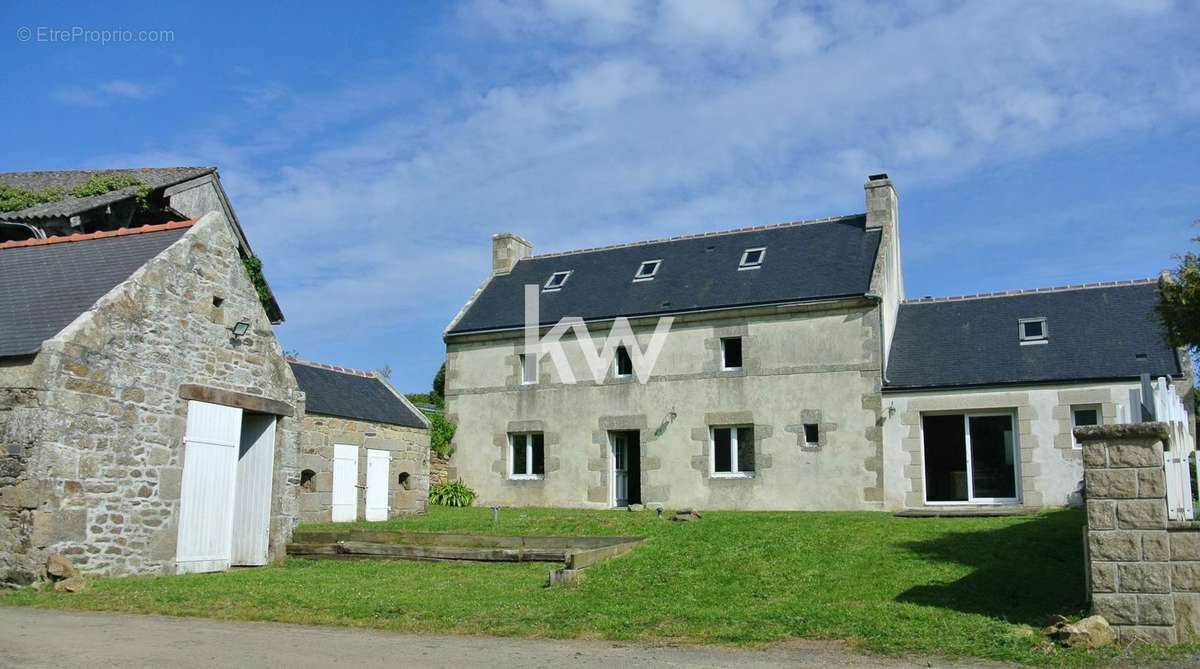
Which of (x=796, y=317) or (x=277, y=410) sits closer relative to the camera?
(x=277, y=410)

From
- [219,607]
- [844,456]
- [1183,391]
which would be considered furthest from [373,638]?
[1183,391]

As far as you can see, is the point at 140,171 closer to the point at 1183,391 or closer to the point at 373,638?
the point at 373,638

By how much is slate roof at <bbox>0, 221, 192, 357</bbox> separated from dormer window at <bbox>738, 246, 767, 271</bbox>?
1344cm

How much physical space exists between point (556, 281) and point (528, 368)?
293 cm

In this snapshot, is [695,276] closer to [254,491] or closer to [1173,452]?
[254,491]

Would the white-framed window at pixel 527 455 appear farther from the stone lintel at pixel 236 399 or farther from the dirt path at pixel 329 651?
the dirt path at pixel 329 651

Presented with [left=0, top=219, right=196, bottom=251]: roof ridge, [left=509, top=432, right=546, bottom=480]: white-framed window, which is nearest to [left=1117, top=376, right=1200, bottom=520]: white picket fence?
[left=0, top=219, right=196, bottom=251]: roof ridge

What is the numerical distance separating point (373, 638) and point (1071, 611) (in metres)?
6.09

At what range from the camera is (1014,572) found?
1069 centimetres

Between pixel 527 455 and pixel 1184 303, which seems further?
pixel 527 455

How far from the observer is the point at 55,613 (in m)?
9.96

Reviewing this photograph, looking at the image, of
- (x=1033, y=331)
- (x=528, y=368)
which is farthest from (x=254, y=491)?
(x=1033, y=331)

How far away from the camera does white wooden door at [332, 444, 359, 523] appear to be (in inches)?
768

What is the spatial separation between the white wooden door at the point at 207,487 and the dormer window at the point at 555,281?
12.1 metres
